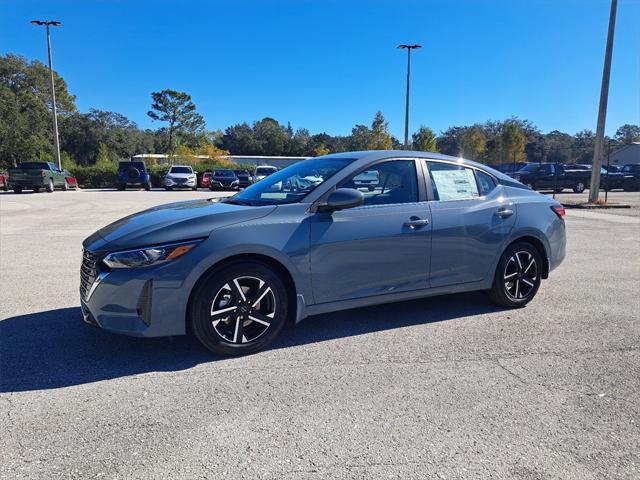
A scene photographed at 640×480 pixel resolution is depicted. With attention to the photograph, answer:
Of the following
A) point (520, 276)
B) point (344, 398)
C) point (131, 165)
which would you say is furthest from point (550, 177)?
point (344, 398)

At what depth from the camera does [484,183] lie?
4.86 m

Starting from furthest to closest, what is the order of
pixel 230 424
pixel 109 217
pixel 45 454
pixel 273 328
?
pixel 109 217 < pixel 273 328 < pixel 230 424 < pixel 45 454

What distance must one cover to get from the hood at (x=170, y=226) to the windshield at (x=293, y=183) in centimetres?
27

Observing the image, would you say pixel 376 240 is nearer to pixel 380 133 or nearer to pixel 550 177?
pixel 550 177

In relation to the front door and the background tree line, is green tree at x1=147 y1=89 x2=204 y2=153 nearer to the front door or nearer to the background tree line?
→ the background tree line

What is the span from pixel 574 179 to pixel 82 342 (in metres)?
28.8

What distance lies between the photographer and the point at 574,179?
88.2 ft

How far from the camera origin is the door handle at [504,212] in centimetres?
469

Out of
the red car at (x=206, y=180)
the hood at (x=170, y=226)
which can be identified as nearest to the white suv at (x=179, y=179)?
the red car at (x=206, y=180)

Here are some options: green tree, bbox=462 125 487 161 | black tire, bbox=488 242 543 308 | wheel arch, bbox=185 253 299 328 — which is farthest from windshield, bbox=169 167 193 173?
green tree, bbox=462 125 487 161

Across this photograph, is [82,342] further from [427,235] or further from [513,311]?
[513,311]

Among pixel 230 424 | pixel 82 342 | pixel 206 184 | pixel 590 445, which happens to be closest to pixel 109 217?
pixel 82 342

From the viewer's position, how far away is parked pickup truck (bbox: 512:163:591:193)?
86.8ft

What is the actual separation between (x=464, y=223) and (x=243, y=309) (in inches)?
89.8
